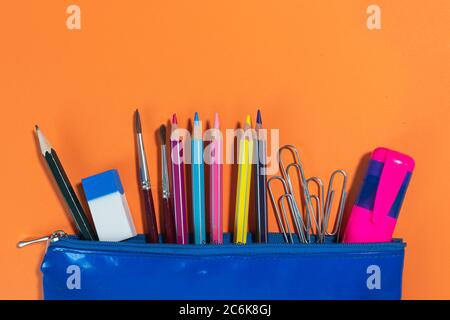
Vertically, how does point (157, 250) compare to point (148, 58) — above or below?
below

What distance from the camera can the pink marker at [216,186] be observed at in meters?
0.65

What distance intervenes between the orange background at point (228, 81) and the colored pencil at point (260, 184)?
0.06 meters

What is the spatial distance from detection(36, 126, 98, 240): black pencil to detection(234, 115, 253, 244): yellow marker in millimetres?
185

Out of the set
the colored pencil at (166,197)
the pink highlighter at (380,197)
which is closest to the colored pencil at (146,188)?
the colored pencil at (166,197)

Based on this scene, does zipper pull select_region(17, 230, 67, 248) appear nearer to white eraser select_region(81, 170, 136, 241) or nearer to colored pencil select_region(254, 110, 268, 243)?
white eraser select_region(81, 170, 136, 241)


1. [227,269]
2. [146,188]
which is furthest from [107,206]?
[227,269]

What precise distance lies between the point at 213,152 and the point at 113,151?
0.47 ft

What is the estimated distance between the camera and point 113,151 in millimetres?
705

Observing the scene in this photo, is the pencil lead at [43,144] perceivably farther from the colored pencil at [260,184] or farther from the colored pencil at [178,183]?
the colored pencil at [260,184]

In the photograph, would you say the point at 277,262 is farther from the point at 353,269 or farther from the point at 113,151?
the point at 113,151

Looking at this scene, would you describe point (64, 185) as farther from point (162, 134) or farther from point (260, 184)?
point (260, 184)

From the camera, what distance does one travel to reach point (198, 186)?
0.65 metres

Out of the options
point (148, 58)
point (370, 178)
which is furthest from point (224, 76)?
point (370, 178)
